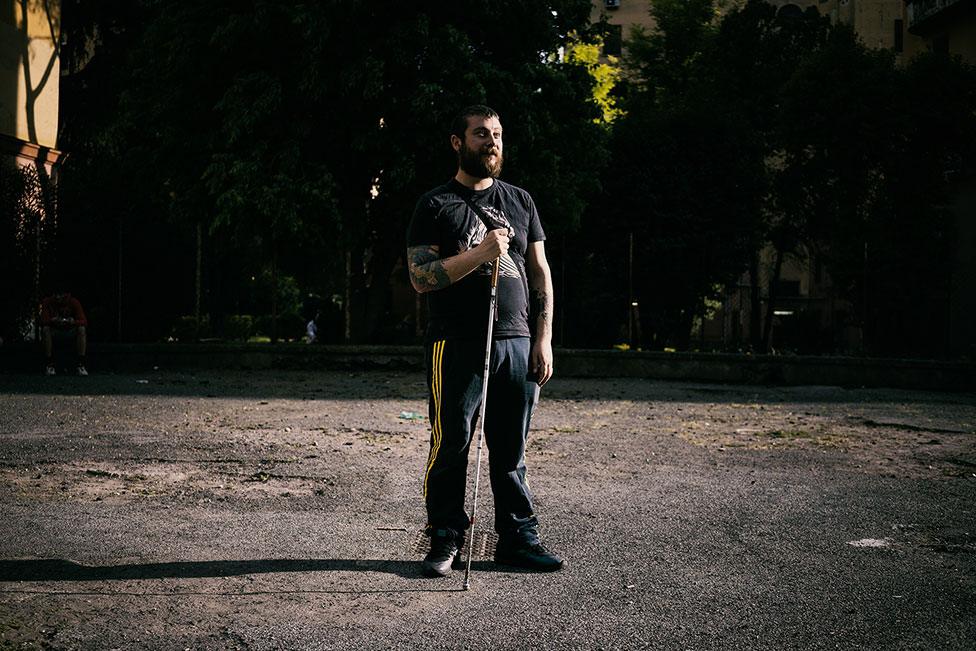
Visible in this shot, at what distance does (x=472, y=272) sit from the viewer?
457 cm

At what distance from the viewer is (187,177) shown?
63.1 ft

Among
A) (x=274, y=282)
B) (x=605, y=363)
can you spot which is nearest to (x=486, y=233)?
(x=605, y=363)

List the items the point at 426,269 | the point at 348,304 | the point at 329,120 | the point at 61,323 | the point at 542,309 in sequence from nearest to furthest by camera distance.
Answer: the point at 426,269 < the point at 542,309 < the point at 61,323 < the point at 329,120 < the point at 348,304

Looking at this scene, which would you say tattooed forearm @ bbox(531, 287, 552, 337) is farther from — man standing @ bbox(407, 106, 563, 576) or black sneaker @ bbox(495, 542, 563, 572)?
black sneaker @ bbox(495, 542, 563, 572)

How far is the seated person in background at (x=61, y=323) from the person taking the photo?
1538 cm

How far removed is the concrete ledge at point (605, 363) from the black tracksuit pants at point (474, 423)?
12582mm

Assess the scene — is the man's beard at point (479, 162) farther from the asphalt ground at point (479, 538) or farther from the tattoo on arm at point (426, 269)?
the asphalt ground at point (479, 538)

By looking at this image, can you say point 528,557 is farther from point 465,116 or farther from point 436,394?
point 465,116

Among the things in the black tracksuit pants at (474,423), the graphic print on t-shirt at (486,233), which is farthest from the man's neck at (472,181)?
the black tracksuit pants at (474,423)

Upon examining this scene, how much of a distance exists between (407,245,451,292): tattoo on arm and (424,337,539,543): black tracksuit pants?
0.89ft

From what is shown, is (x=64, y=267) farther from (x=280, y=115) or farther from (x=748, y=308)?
(x=748, y=308)

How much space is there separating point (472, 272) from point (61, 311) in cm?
1256

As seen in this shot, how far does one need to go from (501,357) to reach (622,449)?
164 inches

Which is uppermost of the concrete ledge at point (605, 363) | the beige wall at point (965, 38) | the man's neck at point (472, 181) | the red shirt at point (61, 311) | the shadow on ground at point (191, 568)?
the beige wall at point (965, 38)
